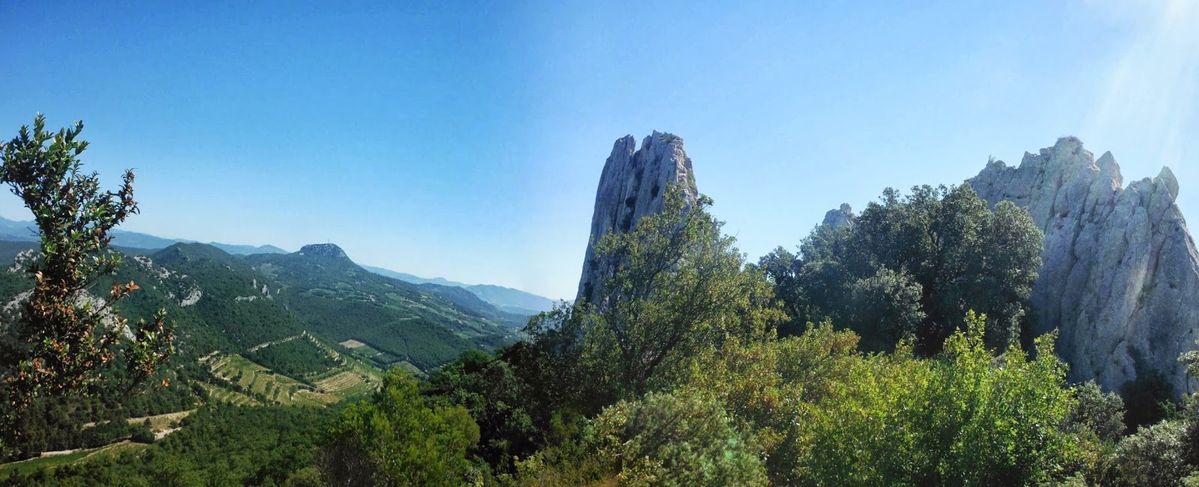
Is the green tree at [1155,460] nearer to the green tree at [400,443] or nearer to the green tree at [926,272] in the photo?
the green tree at [926,272]

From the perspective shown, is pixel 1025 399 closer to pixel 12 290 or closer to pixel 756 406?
pixel 756 406

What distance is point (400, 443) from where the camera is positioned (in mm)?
27906

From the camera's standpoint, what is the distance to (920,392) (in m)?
17.4

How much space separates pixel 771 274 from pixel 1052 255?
3070 cm

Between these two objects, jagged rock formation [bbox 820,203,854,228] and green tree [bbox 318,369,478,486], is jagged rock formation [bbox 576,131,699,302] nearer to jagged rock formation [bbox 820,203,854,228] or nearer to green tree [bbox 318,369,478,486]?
jagged rock formation [bbox 820,203,854,228]

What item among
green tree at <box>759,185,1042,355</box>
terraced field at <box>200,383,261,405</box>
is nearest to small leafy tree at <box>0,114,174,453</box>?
green tree at <box>759,185,1042,355</box>

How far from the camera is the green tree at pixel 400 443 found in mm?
26094

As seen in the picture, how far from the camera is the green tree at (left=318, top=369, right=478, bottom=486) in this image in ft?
85.6

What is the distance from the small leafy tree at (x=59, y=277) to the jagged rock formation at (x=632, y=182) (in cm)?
6981

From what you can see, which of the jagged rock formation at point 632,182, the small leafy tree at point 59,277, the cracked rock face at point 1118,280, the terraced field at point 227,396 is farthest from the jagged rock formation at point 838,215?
the terraced field at point 227,396

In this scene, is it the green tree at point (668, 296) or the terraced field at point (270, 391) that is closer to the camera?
the green tree at point (668, 296)

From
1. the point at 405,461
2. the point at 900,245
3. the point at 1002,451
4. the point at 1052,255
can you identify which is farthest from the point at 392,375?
the point at 1052,255

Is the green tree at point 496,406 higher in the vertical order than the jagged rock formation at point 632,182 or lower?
lower

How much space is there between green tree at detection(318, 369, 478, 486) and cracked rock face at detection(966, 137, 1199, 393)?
57.6 metres
